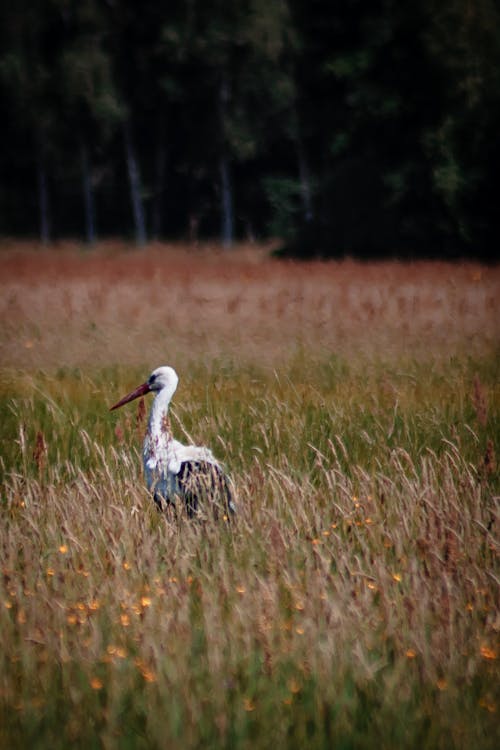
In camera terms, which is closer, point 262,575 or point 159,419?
point 262,575

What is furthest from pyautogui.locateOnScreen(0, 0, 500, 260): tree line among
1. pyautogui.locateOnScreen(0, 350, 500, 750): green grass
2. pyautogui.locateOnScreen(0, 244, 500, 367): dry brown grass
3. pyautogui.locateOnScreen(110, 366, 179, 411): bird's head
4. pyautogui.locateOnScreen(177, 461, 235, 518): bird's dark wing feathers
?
pyautogui.locateOnScreen(0, 350, 500, 750): green grass

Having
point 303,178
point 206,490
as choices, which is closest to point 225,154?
point 303,178

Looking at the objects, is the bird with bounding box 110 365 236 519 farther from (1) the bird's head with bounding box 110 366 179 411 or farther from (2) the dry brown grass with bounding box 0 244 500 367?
(2) the dry brown grass with bounding box 0 244 500 367

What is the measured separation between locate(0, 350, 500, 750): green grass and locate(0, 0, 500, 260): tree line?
14.0 meters

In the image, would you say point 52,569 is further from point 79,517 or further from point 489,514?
point 489,514

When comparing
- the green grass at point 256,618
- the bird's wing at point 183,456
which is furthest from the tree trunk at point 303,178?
the bird's wing at point 183,456

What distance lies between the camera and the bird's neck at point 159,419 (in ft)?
18.6

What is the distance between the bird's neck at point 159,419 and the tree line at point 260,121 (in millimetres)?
12735

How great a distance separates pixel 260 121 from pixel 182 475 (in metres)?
35.3

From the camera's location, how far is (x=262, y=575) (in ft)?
14.8

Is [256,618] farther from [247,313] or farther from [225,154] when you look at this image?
[225,154]

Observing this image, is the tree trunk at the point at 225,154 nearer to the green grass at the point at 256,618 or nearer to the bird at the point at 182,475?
the bird at the point at 182,475

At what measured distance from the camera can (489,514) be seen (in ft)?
17.1

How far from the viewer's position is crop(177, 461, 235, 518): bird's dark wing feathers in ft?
16.7
